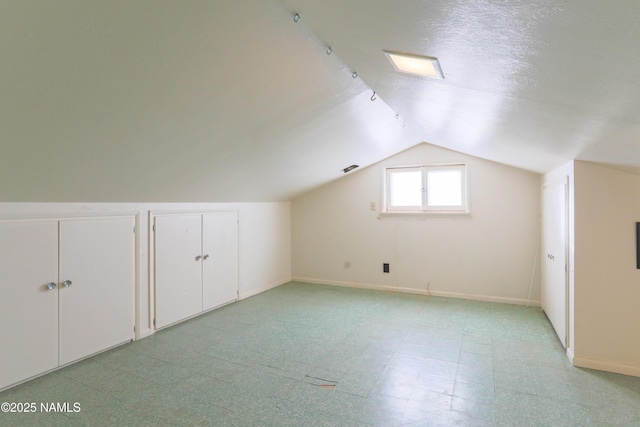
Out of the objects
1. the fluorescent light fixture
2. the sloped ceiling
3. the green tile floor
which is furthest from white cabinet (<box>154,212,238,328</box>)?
the fluorescent light fixture

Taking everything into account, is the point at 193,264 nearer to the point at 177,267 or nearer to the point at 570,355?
the point at 177,267

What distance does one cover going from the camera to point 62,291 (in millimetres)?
2721

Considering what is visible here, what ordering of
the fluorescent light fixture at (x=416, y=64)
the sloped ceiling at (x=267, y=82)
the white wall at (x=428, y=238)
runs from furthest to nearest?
the white wall at (x=428, y=238)
the fluorescent light fixture at (x=416, y=64)
the sloped ceiling at (x=267, y=82)

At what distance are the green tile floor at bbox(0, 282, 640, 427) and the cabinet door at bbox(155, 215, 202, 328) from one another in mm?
212

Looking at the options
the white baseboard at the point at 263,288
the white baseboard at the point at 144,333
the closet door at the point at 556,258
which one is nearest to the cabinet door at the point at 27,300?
the white baseboard at the point at 144,333

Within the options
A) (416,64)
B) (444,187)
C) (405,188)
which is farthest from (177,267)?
(444,187)

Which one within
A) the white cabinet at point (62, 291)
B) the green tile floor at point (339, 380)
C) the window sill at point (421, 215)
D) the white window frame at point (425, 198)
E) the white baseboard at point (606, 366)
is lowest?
the green tile floor at point (339, 380)

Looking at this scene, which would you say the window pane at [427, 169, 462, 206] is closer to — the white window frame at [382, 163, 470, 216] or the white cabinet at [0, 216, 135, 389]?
the white window frame at [382, 163, 470, 216]

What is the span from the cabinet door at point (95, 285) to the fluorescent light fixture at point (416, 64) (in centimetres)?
281

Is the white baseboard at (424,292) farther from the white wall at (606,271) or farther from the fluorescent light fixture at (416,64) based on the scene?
the fluorescent light fixture at (416,64)

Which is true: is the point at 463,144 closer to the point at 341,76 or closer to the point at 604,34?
the point at 341,76

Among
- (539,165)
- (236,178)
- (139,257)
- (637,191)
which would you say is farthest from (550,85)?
(139,257)

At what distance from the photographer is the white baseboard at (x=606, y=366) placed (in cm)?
261

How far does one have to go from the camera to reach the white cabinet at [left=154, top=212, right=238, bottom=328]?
3.62m
